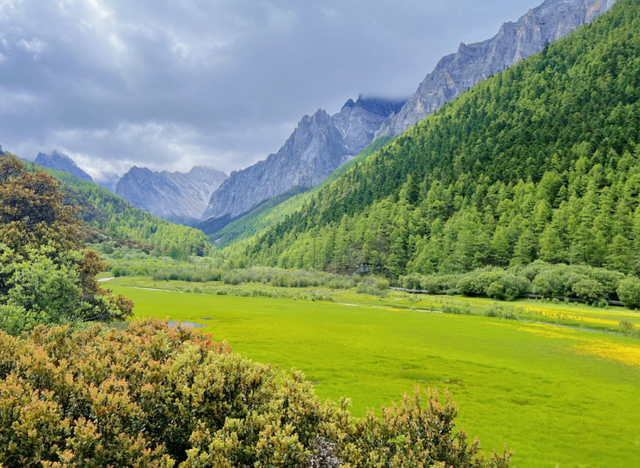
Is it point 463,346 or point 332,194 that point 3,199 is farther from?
point 332,194

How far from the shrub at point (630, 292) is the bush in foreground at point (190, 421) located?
187 feet

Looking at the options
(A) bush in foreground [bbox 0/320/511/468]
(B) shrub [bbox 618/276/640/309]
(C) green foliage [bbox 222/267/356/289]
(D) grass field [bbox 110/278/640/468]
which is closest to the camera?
(A) bush in foreground [bbox 0/320/511/468]

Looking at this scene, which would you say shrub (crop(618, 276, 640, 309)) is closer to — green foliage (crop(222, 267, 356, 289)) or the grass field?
the grass field

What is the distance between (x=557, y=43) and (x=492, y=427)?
189110 millimetres

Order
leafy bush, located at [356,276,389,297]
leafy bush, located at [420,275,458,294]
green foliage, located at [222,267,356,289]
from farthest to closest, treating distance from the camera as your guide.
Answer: green foliage, located at [222,267,356,289] → leafy bush, located at [356,276,389,297] → leafy bush, located at [420,275,458,294]

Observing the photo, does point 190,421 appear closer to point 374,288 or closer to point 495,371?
point 495,371

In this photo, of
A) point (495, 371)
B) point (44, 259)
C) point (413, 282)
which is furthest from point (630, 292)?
point (44, 259)

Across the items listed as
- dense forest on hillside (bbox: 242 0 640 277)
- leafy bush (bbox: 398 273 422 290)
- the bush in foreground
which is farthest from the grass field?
dense forest on hillside (bbox: 242 0 640 277)

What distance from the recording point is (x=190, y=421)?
5965mm

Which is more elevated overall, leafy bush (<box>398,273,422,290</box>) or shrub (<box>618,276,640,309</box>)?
shrub (<box>618,276,640,309</box>)

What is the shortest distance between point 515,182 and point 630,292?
5930 centimetres

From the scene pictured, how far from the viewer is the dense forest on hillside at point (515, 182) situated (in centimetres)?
6956

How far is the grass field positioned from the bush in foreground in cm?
513

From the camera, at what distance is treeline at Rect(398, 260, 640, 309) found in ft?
156
